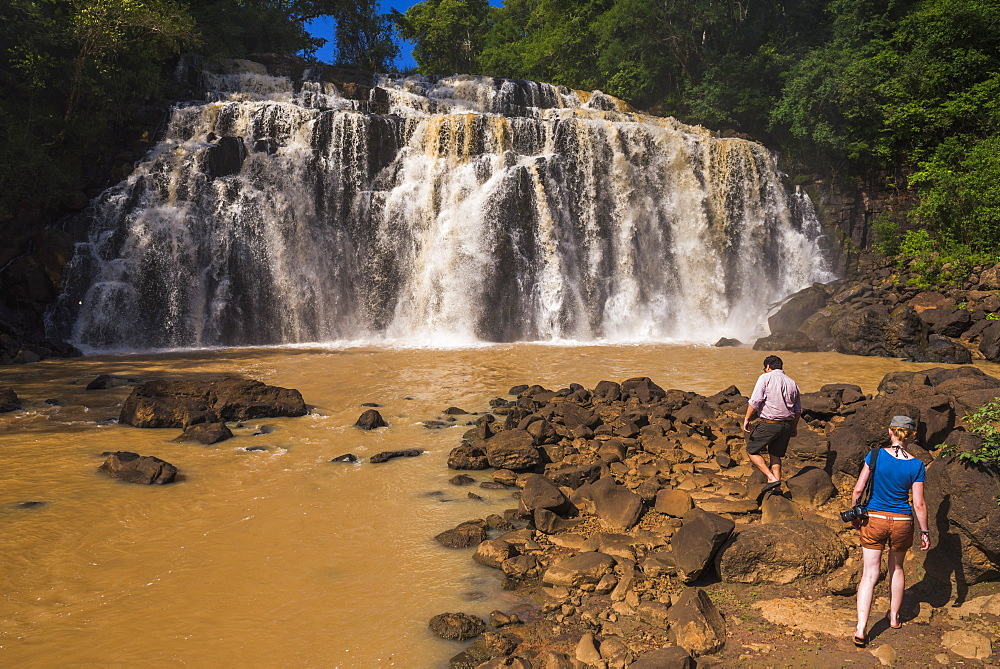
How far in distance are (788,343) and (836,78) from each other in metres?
16.1

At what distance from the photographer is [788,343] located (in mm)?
19984

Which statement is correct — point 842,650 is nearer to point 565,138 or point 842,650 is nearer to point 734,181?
point 565,138

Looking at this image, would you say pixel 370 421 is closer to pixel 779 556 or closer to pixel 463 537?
pixel 463 537

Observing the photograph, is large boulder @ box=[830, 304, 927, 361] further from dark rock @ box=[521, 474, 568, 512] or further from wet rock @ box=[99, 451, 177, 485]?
wet rock @ box=[99, 451, 177, 485]

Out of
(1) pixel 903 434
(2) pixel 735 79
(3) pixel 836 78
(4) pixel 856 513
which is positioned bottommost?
(4) pixel 856 513

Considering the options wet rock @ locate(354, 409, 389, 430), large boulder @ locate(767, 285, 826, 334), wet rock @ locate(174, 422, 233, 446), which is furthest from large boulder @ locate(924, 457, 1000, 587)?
large boulder @ locate(767, 285, 826, 334)

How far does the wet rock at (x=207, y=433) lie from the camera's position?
978 centimetres

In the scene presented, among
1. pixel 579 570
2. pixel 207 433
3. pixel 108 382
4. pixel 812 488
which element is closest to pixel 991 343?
pixel 812 488

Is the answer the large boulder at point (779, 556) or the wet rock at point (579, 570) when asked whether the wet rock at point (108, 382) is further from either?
the large boulder at point (779, 556)

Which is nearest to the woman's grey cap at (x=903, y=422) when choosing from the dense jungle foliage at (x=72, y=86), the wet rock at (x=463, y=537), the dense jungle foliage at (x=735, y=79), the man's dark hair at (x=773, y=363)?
the man's dark hair at (x=773, y=363)

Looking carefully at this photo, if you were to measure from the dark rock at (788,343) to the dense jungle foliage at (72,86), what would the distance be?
26.4m

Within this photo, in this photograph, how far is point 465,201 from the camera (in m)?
25.3

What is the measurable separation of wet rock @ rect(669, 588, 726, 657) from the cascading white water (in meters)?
19.0

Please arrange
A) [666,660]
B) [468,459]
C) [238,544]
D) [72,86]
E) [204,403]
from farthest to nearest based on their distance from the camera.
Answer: [72,86], [204,403], [468,459], [238,544], [666,660]
